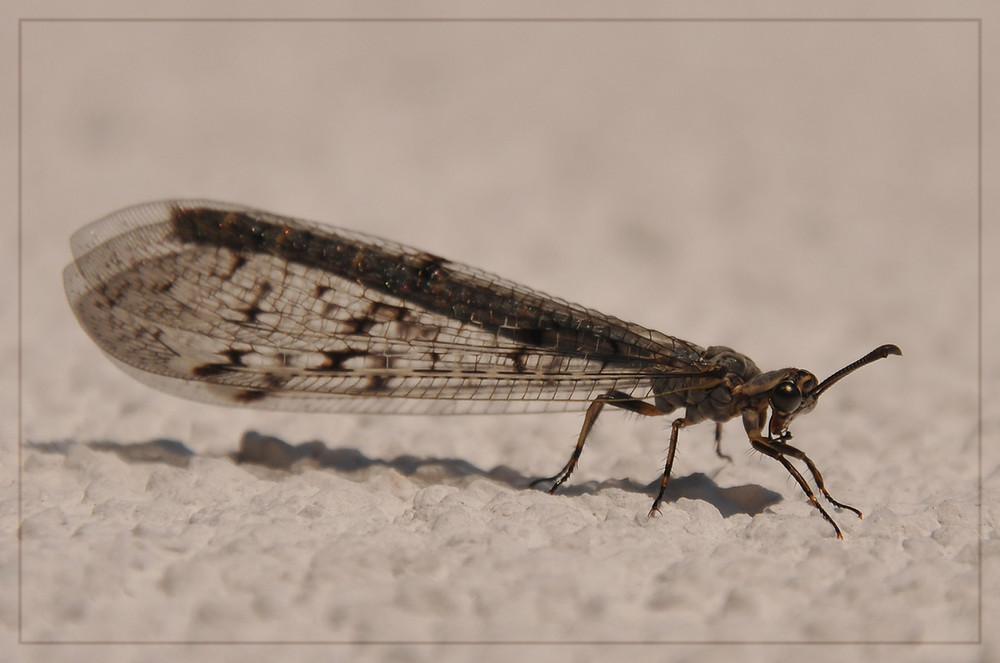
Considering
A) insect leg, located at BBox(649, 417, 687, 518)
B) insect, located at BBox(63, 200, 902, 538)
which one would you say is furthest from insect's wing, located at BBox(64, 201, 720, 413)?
insect leg, located at BBox(649, 417, 687, 518)

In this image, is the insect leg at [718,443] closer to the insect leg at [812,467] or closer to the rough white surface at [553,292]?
the rough white surface at [553,292]

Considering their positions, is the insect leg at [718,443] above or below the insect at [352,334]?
below

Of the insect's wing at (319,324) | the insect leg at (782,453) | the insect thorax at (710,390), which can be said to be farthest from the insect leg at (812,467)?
the insect's wing at (319,324)

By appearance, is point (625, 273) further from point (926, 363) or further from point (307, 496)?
point (307, 496)

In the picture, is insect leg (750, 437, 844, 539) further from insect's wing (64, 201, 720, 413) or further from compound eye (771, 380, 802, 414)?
insect's wing (64, 201, 720, 413)

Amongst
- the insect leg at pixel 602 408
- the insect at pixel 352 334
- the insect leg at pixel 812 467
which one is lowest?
the insect leg at pixel 812 467

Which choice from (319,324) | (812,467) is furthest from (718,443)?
(319,324)

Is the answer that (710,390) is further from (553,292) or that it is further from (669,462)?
(553,292)
